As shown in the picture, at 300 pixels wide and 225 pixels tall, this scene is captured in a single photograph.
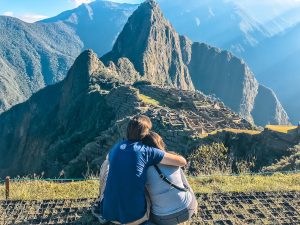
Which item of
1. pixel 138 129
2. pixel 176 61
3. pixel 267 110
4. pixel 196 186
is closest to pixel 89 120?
pixel 196 186

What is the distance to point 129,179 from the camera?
→ 197 inches

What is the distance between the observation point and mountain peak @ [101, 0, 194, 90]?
394ft

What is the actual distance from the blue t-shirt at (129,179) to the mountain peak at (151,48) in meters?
103

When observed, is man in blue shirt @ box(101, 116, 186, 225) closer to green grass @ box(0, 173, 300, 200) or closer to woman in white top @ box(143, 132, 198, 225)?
woman in white top @ box(143, 132, 198, 225)

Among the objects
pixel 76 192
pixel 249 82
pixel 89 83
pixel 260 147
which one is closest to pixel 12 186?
pixel 76 192

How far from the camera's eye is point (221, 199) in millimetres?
7500

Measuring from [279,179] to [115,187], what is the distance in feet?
15.7

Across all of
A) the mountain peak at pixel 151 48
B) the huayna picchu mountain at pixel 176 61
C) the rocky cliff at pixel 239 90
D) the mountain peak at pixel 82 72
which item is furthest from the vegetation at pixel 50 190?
the rocky cliff at pixel 239 90

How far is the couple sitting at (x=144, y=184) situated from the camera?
5.03 meters

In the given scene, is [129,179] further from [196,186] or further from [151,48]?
[151,48]

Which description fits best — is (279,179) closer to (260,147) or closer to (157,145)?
(157,145)

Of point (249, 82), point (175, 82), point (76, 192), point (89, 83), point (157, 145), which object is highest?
point (157, 145)

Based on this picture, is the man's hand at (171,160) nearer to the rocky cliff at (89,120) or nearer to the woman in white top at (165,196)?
the woman in white top at (165,196)

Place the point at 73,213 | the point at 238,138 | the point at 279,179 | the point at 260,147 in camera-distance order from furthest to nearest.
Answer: the point at 238,138
the point at 260,147
the point at 279,179
the point at 73,213
